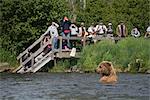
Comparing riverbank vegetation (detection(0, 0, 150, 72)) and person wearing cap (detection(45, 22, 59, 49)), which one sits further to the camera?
person wearing cap (detection(45, 22, 59, 49))

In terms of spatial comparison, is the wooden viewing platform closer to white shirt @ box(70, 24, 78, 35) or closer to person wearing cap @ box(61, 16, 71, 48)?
person wearing cap @ box(61, 16, 71, 48)

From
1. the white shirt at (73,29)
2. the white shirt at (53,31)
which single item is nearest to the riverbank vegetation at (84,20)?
the white shirt at (73,29)

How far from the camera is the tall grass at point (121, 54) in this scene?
29391mm

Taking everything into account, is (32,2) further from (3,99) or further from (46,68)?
(3,99)

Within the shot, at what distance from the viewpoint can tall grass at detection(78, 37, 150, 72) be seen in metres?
29.4

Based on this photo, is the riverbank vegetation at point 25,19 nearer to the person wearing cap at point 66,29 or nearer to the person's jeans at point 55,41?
the person's jeans at point 55,41

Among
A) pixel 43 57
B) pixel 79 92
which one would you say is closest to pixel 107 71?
pixel 79 92

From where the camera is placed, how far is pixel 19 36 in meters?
36.3

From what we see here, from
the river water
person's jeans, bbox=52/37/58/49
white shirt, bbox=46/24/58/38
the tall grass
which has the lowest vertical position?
the river water

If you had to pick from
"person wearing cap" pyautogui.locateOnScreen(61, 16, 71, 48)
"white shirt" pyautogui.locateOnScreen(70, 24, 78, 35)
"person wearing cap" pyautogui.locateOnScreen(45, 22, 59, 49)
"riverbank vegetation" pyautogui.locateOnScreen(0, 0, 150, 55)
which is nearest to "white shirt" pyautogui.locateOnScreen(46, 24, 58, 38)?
"person wearing cap" pyautogui.locateOnScreen(45, 22, 59, 49)

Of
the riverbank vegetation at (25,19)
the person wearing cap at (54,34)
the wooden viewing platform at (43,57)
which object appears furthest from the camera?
the riverbank vegetation at (25,19)

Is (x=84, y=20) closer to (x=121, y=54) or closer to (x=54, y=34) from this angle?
(x=54, y=34)

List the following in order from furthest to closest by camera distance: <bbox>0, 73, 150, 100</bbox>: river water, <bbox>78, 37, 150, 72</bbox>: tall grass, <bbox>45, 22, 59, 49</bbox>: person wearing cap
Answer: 1. <bbox>45, 22, 59, 49</bbox>: person wearing cap
2. <bbox>78, 37, 150, 72</bbox>: tall grass
3. <bbox>0, 73, 150, 100</bbox>: river water

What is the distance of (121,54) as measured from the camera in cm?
3014
